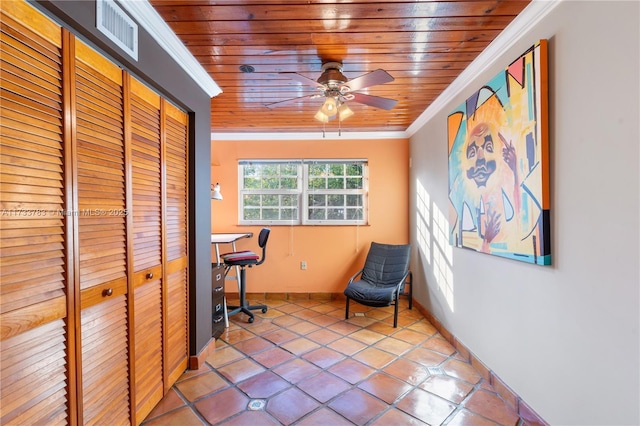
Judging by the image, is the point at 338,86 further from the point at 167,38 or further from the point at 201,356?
the point at 201,356

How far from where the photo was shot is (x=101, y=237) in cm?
139

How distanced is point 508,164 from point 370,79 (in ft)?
3.41

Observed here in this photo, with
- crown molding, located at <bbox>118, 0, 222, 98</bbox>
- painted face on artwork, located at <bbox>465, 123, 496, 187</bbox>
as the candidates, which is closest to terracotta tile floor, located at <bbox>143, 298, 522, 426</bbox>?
painted face on artwork, located at <bbox>465, 123, 496, 187</bbox>

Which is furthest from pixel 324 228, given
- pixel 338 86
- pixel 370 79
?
pixel 370 79

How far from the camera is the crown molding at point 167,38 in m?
1.53

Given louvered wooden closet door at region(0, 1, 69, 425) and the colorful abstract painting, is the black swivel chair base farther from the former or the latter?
the colorful abstract painting

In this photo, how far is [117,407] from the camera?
58.5 inches

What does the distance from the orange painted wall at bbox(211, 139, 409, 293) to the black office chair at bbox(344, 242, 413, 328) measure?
339 mm

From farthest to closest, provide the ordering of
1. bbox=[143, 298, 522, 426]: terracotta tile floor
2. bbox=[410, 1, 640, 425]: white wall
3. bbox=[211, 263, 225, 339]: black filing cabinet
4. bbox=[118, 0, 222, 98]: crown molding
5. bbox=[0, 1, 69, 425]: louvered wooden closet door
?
1. bbox=[211, 263, 225, 339]: black filing cabinet
2. bbox=[143, 298, 522, 426]: terracotta tile floor
3. bbox=[118, 0, 222, 98]: crown molding
4. bbox=[410, 1, 640, 425]: white wall
5. bbox=[0, 1, 69, 425]: louvered wooden closet door

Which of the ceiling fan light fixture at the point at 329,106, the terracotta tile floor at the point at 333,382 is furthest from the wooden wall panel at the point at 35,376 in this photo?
the ceiling fan light fixture at the point at 329,106

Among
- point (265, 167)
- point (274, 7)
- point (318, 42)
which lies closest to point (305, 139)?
point (265, 167)

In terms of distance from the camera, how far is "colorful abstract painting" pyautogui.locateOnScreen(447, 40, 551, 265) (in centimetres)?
153

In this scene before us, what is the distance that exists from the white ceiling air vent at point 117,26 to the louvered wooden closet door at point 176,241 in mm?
457

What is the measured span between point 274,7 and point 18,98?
1.25 meters
